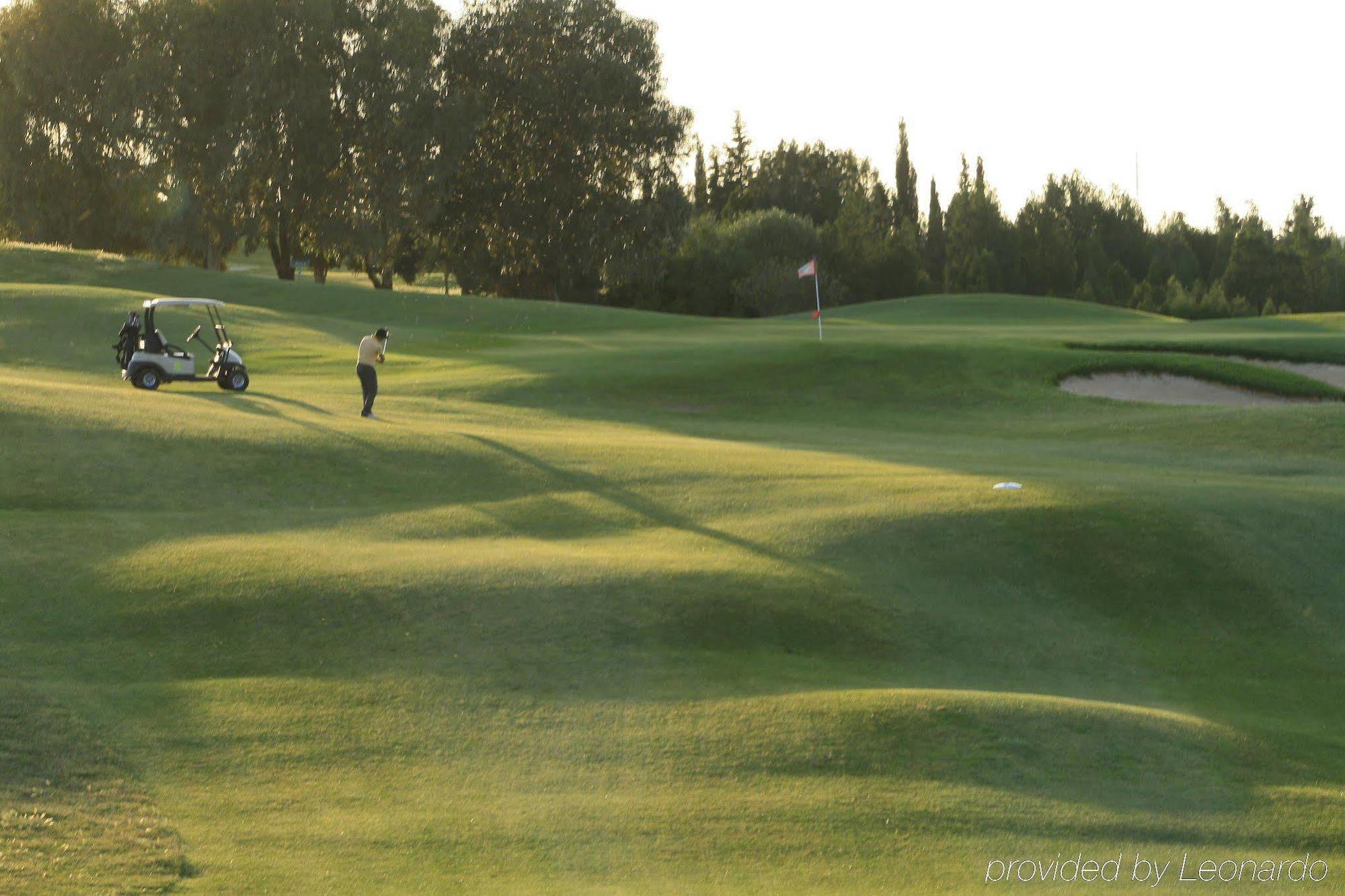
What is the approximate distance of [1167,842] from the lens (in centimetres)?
1100

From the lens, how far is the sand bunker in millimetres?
38906

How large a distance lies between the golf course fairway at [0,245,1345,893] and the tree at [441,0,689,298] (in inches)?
1928

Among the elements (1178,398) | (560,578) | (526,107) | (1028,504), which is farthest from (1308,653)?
(526,107)

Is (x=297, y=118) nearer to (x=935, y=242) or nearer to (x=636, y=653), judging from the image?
(x=636, y=653)

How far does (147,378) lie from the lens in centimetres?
3228

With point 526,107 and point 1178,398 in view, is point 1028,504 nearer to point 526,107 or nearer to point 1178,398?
point 1178,398

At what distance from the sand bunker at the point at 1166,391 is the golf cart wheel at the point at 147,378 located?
2256cm

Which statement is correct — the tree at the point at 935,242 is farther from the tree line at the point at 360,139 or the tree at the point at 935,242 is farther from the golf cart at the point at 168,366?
the golf cart at the point at 168,366

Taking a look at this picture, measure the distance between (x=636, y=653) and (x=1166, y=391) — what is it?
2862cm

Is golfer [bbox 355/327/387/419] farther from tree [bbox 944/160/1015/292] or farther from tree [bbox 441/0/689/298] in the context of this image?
tree [bbox 944/160/1015/292]

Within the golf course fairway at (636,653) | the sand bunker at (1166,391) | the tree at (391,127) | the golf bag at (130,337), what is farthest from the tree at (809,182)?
the golf course fairway at (636,653)

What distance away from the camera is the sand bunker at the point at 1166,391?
38906 mm

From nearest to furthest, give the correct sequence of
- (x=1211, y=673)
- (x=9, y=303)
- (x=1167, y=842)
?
(x=1167, y=842)
(x=1211, y=673)
(x=9, y=303)

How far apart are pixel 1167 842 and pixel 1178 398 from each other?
30.1 metres
